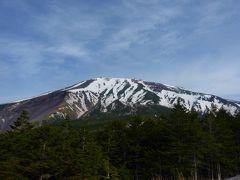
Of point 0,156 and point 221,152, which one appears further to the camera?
point 221,152

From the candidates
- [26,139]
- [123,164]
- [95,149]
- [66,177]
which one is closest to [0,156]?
[26,139]

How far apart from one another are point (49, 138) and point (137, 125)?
2423 cm

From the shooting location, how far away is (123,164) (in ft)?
246

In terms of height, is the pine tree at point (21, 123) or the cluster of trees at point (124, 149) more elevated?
the pine tree at point (21, 123)

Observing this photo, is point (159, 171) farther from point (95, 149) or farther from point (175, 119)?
point (95, 149)

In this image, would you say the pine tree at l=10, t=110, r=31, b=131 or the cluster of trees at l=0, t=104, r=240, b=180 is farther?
the pine tree at l=10, t=110, r=31, b=131

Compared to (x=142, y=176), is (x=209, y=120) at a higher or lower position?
higher

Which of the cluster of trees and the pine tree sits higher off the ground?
the pine tree

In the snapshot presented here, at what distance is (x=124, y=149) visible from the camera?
252ft

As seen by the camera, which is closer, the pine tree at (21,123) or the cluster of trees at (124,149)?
the cluster of trees at (124,149)

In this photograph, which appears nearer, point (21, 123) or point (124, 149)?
point (21, 123)

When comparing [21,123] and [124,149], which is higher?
[21,123]

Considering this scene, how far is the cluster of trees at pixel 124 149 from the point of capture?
59.1 meters

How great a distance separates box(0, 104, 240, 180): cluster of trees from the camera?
194 feet
